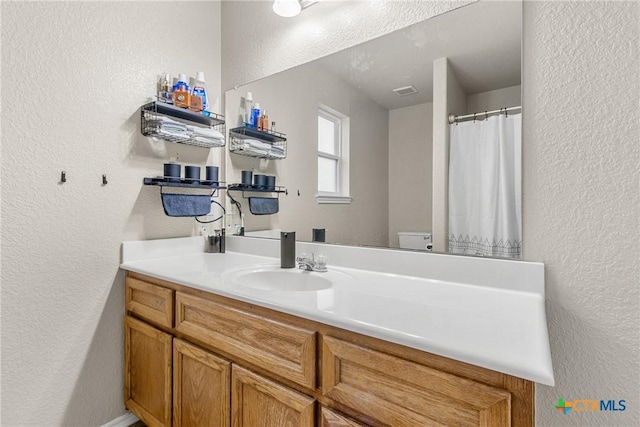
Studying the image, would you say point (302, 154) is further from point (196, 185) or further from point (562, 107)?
point (562, 107)

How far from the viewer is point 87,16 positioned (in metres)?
1.47

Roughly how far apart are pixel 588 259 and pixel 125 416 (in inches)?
82.5

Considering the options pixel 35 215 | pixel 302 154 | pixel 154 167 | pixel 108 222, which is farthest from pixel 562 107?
pixel 35 215

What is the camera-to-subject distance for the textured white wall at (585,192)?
885 mm

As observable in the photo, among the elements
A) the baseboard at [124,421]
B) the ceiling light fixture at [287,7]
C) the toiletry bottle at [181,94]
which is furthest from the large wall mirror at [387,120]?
the baseboard at [124,421]

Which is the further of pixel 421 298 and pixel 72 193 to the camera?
pixel 72 193

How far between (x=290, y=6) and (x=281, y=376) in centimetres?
165

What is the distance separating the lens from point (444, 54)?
1.23 m

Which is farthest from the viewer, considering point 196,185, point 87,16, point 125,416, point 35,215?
point 196,185

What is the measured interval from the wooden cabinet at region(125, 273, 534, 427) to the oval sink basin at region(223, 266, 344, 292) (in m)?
0.23

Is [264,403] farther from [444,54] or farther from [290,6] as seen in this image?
[290,6]

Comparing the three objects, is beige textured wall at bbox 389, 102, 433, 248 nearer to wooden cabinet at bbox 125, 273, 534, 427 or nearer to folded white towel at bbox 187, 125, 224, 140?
wooden cabinet at bbox 125, 273, 534, 427

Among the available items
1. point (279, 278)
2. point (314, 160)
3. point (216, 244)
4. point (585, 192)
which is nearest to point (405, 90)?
point (314, 160)

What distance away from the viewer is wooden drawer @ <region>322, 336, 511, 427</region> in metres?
0.62
